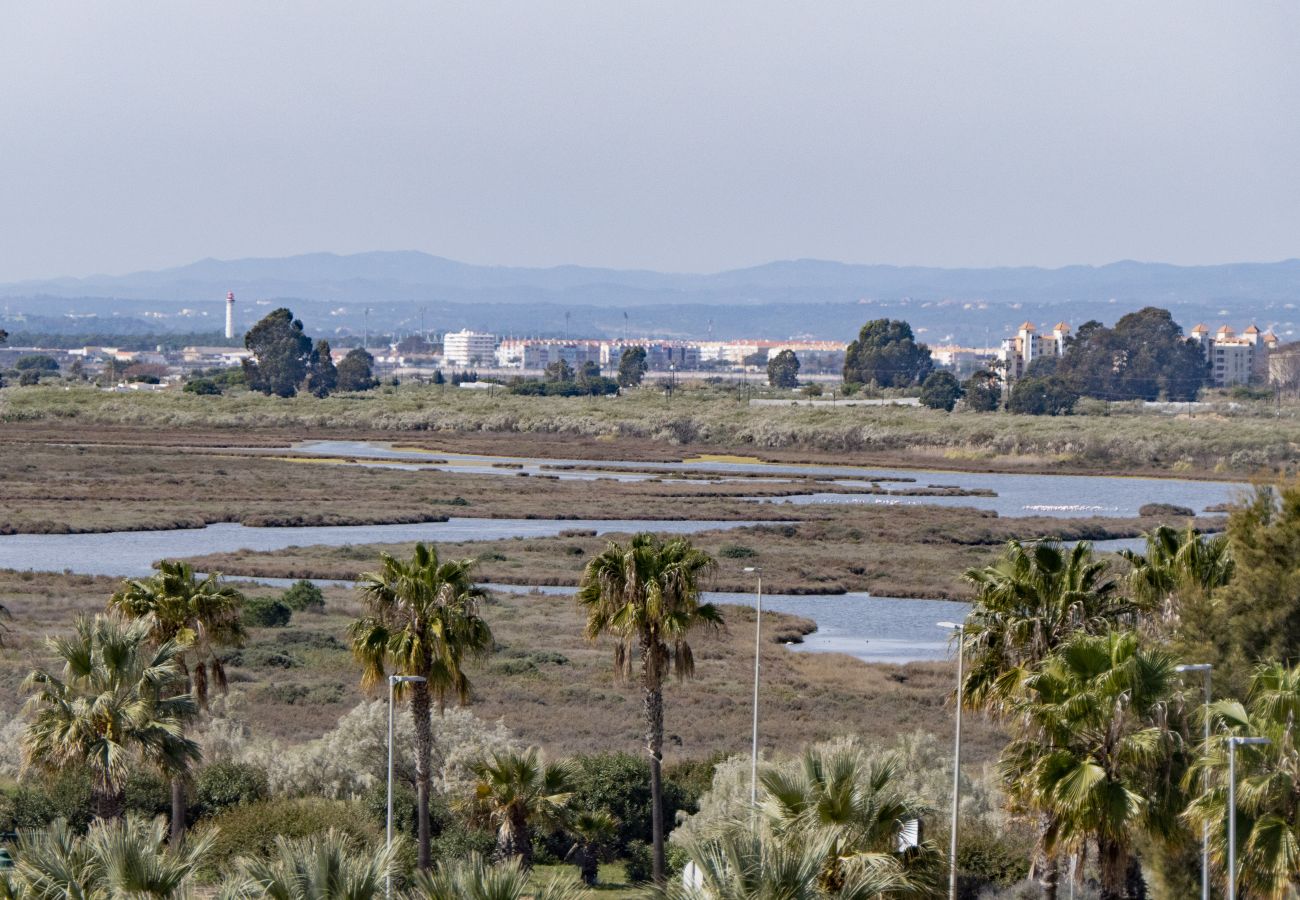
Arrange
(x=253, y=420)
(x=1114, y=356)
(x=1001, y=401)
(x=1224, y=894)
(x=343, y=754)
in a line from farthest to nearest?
(x=1114, y=356), (x=1001, y=401), (x=253, y=420), (x=343, y=754), (x=1224, y=894)

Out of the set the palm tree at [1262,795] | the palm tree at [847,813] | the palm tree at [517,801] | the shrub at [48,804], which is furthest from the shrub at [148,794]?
the palm tree at [1262,795]

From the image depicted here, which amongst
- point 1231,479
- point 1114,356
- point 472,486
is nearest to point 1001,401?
point 1114,356

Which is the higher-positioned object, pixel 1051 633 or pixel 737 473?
pixel 1051 633

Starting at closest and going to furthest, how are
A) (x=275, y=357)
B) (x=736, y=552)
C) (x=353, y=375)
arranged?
1. (x=736, y=552)
2. (x=275, y=357)
3. (x=353, y=375)

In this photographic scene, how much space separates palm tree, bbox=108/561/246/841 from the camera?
27.4 metres

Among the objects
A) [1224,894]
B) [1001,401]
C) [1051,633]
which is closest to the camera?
[1224,894]

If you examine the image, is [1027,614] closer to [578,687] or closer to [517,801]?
[517,801]

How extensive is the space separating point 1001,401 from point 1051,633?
15215 centimetres

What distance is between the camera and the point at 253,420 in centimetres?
15138

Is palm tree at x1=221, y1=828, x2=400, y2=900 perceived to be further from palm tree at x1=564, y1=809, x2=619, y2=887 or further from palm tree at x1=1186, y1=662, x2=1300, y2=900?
palm tree at x1=564, y1=809, x2=619, y2=887

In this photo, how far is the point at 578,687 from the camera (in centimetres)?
4097

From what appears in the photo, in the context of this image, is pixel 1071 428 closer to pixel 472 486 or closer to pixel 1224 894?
pixel 472 486

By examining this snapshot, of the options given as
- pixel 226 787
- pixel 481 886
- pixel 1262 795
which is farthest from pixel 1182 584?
pixel 481 886

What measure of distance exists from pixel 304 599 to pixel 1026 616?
32337 mm
